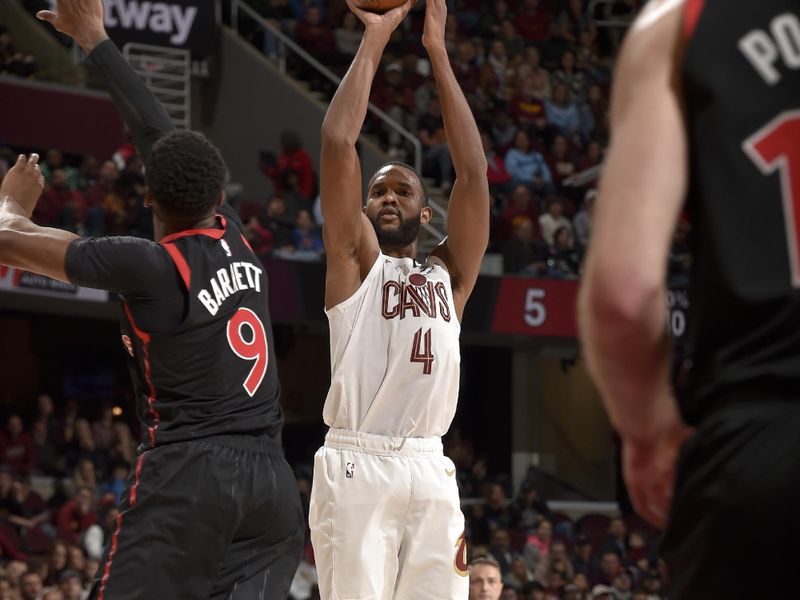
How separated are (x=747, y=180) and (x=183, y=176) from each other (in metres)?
2.08

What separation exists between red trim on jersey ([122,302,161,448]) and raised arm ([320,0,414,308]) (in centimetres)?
126

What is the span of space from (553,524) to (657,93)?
41.2 ft

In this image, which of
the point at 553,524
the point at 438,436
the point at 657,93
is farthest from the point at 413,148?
the point at 657,93

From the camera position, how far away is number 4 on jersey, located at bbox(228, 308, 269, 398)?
363 cm

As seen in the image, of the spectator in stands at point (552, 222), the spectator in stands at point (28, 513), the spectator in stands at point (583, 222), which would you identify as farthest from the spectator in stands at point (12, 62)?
the spectator in stands at point (583, 222)

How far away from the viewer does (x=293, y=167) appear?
1421cm

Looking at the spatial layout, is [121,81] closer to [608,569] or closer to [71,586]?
[71,586]

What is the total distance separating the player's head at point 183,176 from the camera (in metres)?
3.52

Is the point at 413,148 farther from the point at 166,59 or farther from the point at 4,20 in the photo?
the point at 4,20

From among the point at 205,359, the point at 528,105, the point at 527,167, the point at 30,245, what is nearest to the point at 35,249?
the point at 30,245

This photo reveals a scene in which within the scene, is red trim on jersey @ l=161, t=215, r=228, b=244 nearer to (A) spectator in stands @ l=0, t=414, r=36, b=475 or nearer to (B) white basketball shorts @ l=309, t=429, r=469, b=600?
(B) white basketball shorts @ l=309, t=429, r=469, b=600

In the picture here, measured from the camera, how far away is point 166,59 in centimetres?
1506

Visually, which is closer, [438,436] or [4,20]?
[438,436]

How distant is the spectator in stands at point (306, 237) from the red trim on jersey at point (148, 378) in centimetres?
906
